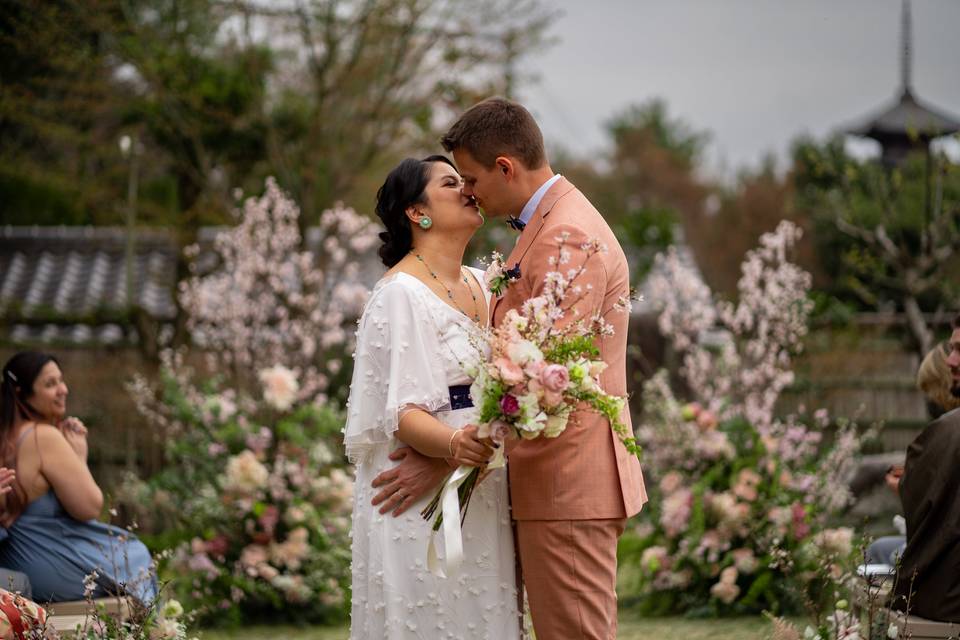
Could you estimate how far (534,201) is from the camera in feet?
12.1

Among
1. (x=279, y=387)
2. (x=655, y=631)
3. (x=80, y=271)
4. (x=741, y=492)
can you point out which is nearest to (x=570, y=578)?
(x=655, y=631)

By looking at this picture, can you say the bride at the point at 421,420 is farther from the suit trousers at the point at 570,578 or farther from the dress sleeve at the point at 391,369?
the suit trousers at the point at 570,578

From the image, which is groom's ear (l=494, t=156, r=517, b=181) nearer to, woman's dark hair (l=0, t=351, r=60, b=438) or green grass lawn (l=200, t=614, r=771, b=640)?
woman's dark hair (l=0, t=351, r=60, b=438)

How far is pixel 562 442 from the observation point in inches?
139

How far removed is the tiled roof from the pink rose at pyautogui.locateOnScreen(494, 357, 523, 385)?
32.8 ft

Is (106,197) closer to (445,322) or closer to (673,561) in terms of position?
(673,561)

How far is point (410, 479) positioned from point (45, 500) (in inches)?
86.0

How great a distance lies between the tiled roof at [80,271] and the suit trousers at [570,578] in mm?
9765

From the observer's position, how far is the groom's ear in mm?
3619

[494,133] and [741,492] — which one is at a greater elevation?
[494,133]

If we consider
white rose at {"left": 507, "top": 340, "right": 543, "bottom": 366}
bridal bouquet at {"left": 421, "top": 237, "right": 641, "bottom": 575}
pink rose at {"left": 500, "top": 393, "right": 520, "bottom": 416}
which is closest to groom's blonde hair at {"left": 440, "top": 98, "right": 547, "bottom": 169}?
bridal bouquet at {"left": 421, "top": 237, "right": 641, "bottom": 575}

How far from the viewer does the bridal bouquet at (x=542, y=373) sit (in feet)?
10.4

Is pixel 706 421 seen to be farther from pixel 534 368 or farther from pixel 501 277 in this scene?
pixel 534 368

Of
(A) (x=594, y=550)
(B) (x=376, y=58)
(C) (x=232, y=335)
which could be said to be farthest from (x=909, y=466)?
(B) (x=376, y=58)
